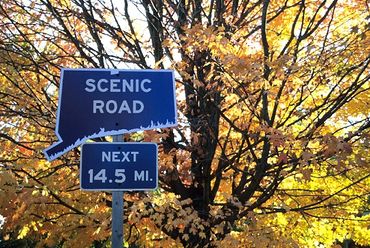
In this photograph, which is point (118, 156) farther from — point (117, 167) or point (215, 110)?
point (215, 110)

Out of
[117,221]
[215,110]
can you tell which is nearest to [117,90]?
[117,221]

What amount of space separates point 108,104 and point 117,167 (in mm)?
326

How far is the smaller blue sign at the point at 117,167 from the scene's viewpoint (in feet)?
7.17

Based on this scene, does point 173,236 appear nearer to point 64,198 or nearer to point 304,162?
point 64,198

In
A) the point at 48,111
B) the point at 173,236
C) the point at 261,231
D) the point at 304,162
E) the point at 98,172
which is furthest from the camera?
the point at 173,236

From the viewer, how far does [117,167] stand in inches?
86.7

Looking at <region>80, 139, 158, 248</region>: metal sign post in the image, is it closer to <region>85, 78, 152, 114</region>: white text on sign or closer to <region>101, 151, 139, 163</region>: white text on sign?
<region>101, 151, 139, 163</region>: white text on sign

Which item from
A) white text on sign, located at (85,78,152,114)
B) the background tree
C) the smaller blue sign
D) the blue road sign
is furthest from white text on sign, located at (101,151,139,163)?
the background tree

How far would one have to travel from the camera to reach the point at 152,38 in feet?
19.6

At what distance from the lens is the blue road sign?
221 cm

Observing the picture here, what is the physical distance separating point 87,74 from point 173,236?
4.23 meters

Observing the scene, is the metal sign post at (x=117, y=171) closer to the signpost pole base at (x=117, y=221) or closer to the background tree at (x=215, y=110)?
the signpost pole base at (x=117, y=221)

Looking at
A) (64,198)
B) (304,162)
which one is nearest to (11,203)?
(64,198)

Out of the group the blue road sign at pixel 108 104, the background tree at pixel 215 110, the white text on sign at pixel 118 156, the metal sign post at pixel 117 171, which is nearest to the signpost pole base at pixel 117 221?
the metal sign post at pixel 117 171
